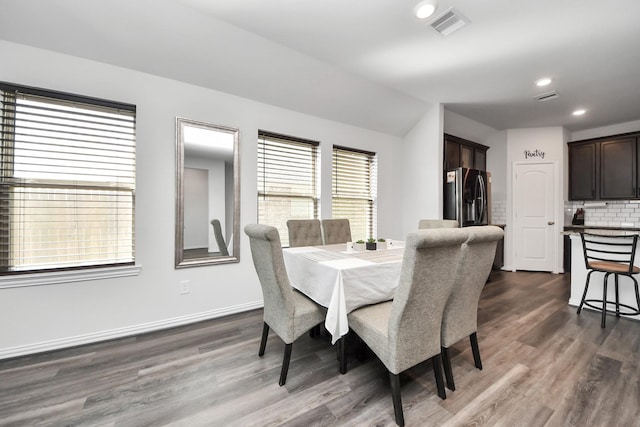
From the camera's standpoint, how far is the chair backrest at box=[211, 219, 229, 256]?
2.87 m

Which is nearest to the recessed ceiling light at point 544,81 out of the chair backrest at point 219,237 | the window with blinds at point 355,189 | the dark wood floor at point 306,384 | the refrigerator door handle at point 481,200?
the refrigerator door handle at point 481,200

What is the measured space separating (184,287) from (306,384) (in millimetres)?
1652

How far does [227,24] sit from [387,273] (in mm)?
2472

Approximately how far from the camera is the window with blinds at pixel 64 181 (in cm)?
206

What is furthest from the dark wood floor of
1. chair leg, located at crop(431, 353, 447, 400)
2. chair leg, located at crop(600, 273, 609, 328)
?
chair leg, located at crop(600, 273, 609, 328)

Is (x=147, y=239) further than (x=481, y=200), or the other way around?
(x=481, y=200)

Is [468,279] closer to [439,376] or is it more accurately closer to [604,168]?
[439,376]

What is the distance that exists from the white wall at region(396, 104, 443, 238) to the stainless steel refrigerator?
0.29 meters

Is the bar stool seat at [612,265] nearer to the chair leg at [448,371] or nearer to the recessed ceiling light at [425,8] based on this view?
the chair leg at [448,371]

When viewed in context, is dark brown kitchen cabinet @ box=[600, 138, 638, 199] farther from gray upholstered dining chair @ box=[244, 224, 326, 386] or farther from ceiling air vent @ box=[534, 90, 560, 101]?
gray upholstered dining chair @ box=[244, 224, 326, 386]

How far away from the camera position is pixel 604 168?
4.59m

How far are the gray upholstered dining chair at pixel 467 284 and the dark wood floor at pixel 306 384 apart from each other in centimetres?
34

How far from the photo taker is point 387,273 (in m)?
1.80

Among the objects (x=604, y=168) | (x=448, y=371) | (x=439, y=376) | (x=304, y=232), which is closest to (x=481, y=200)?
(x=604, y=168)
